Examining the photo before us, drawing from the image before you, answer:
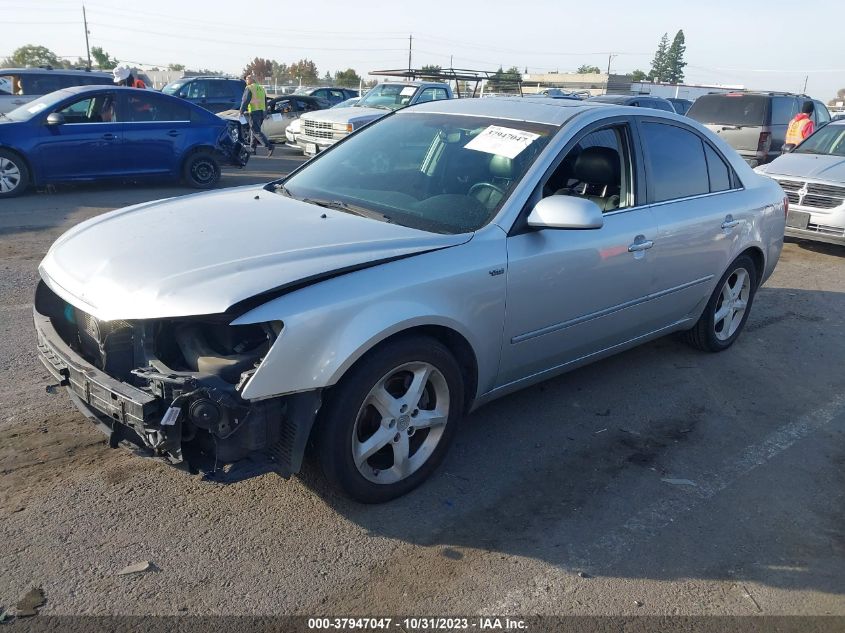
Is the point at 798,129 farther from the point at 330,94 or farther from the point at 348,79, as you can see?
the point at 348,79

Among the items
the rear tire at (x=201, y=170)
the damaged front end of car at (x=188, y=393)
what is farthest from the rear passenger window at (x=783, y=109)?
the damaged front end of car at (x=188, y=393)

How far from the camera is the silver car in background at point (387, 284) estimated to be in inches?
113

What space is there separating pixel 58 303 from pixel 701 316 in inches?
166

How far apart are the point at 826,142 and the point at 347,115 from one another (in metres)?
7.92

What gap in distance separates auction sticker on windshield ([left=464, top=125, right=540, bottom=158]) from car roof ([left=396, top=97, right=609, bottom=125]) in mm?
147

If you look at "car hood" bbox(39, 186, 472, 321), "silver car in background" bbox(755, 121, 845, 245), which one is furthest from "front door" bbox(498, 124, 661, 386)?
"silver car in background" bbox(755, 121, 845, 245)

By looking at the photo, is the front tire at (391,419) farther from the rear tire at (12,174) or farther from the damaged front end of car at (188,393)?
the rear tire at (12,174)

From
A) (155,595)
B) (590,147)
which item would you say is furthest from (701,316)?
(155,595)

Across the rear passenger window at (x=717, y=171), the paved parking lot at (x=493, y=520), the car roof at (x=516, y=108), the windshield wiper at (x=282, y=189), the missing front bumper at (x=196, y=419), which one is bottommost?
the paved parking lot at (x=493, y=520)

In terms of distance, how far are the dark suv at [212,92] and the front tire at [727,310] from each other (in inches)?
726

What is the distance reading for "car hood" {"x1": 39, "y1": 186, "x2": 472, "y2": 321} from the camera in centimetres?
288

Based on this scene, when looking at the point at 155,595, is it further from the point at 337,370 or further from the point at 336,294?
the point at 336,294

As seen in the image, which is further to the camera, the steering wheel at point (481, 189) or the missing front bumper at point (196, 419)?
the steering wheel at point (481, 189)

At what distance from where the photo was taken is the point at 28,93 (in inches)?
615
